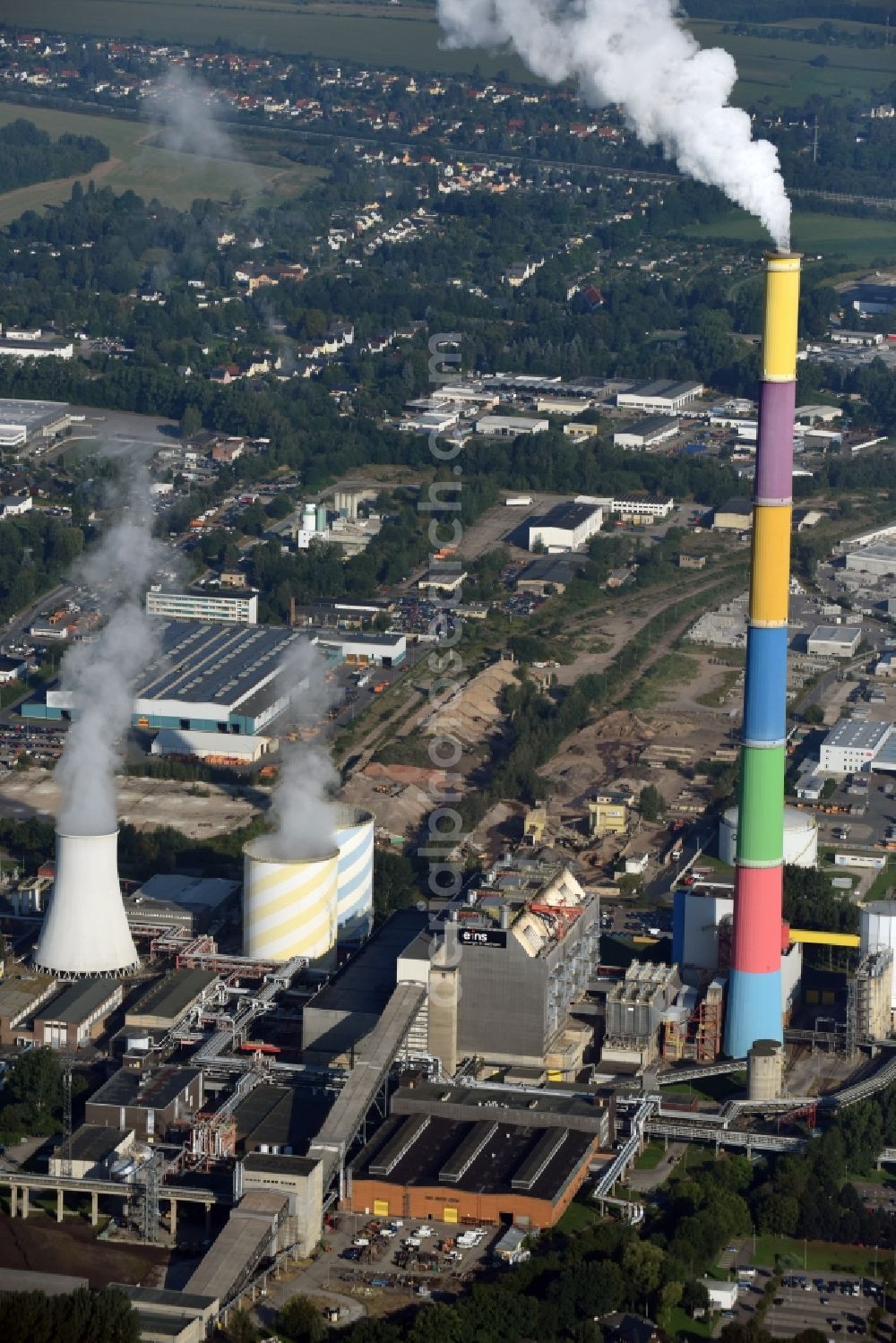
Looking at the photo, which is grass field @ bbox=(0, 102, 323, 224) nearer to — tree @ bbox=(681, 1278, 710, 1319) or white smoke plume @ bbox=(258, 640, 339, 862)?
white smoke plume @ bbox=(258, 640, 339, 862)

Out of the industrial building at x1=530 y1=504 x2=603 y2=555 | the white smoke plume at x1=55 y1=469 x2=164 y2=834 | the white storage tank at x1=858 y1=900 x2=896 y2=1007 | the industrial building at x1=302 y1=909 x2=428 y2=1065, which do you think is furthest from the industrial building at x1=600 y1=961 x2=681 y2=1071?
the industrial building at x1=530 y1=504 x2=603 y2=555

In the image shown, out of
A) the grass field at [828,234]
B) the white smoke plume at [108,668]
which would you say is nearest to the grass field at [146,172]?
the grass field at [828,234]

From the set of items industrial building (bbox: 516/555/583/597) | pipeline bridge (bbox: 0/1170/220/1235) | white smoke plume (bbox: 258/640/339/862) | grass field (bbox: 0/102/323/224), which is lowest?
pipeline bridge (bbox: 0/1170/220/1235)

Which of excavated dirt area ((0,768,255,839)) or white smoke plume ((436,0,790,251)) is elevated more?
white smoke plume ((436,0,790,251))

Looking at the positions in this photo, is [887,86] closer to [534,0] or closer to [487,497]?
[487,497]

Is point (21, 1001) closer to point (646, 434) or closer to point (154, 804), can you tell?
point (154, 804)

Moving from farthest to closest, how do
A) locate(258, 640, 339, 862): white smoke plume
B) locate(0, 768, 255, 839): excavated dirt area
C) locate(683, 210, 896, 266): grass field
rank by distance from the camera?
1. locate(683, 210, 896, 266): grass field
2. locate(0, 768, 255, 839): excavated dirt area
3. locate(258, 640, 339, 862): white smoke plume
